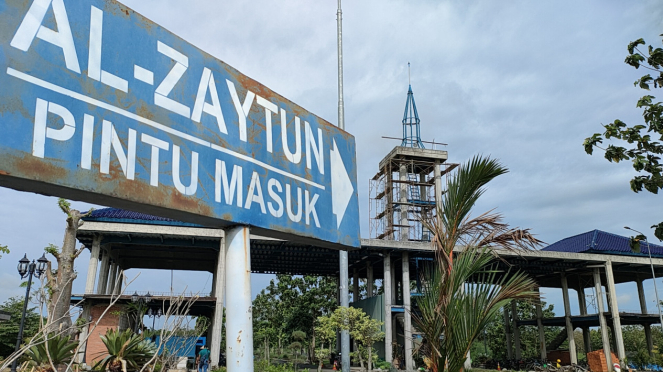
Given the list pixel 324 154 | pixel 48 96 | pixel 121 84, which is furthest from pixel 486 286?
pixel 48 96

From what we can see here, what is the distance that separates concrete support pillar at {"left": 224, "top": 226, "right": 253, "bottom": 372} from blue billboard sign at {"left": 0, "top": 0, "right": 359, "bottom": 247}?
232mm

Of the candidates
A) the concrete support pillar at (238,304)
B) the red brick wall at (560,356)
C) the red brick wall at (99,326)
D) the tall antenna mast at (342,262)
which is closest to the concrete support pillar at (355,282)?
the red brick wall at (560,356)

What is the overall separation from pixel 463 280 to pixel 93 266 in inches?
1252

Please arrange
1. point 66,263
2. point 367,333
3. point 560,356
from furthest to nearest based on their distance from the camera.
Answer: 1. point 560,356
2. point 367,333
3. point 66,263

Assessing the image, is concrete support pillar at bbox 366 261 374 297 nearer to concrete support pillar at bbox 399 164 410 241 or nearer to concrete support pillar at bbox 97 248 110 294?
concrete support pillar at bbox 399 164 410 241

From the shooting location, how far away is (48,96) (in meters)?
3.76

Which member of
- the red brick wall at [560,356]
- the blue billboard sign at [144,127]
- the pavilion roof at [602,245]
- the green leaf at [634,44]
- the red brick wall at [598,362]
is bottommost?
the red brick wall at [560,356]

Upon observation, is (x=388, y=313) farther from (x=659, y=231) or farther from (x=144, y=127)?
(x=144, y=127)

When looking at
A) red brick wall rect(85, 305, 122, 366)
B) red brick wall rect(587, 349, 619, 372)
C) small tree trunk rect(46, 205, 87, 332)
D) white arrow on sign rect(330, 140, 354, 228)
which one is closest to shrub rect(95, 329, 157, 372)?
small tree trunk rect(46, 205, 87, 332)

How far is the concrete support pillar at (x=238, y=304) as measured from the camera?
15.7 feet

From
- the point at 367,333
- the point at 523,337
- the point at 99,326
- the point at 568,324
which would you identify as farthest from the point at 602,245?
the point at 99,326

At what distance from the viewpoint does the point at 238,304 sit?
4.91 metres

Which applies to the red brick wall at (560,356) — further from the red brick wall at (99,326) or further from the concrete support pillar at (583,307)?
the red brick wall at (99,326)

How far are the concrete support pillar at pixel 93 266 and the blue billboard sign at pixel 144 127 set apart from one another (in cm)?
2976
